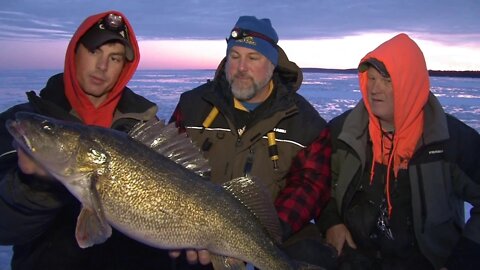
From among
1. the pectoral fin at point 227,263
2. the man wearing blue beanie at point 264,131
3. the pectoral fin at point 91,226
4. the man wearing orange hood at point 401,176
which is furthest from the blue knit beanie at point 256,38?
the pectoral fin at point 91,226

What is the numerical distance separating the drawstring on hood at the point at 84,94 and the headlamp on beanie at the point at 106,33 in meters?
0.03

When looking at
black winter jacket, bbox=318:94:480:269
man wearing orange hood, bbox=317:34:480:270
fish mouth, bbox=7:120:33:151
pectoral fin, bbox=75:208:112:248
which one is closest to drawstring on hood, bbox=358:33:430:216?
man wearing orange hood, bbox=317:34:480:270

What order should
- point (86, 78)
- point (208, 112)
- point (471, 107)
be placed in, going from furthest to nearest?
point (471, 107)
point (208, 112)
point (86, 78)

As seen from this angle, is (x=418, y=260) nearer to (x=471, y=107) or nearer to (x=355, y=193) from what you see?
(x=355, y=193)

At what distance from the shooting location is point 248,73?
383 centimetres

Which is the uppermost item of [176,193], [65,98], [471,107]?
[65,98]

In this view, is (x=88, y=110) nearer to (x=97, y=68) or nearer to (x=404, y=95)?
(x=97, y=68)

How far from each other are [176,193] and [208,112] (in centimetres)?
158

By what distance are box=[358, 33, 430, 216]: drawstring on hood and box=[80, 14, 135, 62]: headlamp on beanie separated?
208cm

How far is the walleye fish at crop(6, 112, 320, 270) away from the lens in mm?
2352

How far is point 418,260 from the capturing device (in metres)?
3.47

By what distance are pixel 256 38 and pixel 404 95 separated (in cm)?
139

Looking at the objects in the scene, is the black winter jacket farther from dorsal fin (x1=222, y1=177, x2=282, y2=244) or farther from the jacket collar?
dorsal fin (x1=222, y1=177, x2=282, y2=244)

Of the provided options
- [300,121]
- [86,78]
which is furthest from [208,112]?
[86,78]
